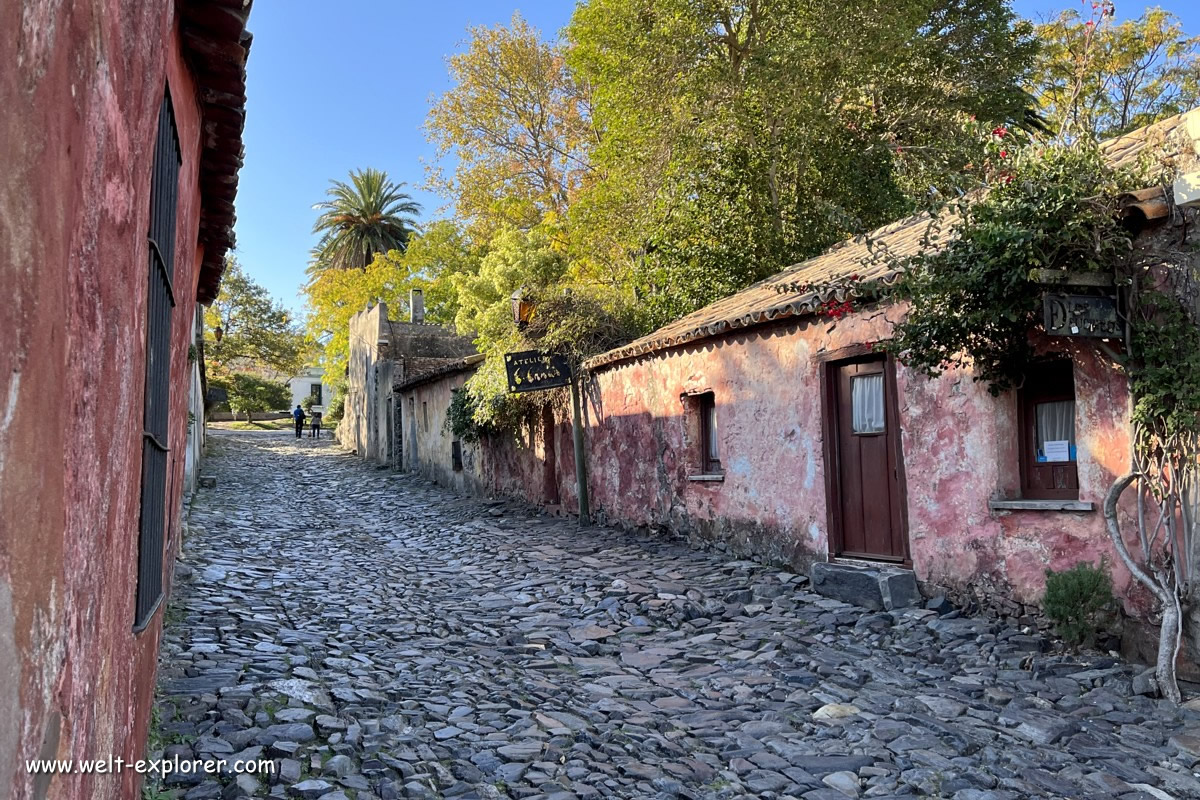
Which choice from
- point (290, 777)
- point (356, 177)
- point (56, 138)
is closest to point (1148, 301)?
point (290, 777)

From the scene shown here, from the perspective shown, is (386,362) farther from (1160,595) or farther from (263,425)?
(1160,595)

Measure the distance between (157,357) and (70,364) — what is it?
1993 millimetres

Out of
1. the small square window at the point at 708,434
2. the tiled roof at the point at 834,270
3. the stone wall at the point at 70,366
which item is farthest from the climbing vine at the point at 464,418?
the stone wall at the point at 70,366

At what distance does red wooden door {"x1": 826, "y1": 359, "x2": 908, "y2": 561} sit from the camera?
8641 mm

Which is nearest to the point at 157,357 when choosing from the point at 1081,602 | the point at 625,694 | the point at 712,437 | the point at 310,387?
the point at 625,694

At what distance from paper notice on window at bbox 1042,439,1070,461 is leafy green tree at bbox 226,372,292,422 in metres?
42.3

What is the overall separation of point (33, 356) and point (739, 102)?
1609 centimetres

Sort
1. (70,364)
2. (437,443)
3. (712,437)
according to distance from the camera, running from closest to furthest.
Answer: (70,364)
(712,437)
(437,443)

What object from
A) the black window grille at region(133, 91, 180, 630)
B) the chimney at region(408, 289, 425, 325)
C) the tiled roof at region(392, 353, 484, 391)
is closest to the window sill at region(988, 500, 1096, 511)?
the black window grille at region(133, 91, 180, 630)

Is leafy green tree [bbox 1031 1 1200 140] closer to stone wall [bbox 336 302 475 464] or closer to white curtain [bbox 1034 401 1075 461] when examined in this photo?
A: white curtain [bbox 1034 401 1075 461]

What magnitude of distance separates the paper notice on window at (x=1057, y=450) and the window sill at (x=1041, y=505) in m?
0.43

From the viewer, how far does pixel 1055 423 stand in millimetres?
7246

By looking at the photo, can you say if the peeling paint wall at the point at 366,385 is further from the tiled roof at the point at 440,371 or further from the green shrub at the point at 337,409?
the green shrub at the point at 337,409

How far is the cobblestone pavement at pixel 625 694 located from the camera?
456cm
